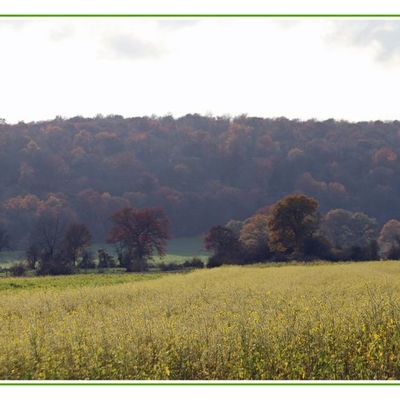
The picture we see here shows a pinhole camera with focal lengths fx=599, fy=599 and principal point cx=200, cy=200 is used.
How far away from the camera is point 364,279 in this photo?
3119 centimetres

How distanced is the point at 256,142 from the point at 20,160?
4871cm

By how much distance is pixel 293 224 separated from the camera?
62.2 m

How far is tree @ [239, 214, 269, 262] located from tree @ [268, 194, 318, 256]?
479cm

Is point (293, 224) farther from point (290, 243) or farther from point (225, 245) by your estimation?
point (225, 245)

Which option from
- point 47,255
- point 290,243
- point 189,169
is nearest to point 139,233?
point 47,255

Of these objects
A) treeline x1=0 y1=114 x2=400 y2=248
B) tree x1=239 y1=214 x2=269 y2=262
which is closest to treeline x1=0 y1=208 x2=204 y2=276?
tree x1=239 y1=214 x2=269 y2=262

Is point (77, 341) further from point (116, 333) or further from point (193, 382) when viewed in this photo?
point (193, 382)

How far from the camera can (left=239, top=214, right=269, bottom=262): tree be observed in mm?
67125

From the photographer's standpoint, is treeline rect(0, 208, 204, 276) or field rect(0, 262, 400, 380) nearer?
field rect(0, 262, 400, 380)

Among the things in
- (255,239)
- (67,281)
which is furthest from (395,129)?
(67,281)

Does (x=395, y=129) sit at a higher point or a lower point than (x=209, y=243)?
higher

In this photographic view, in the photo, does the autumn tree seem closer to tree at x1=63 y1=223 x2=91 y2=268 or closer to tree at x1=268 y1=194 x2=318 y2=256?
tree at x1=63 y1=223 x2=91 y2=268

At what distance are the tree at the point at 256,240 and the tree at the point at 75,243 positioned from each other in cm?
1846

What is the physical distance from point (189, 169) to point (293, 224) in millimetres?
61234
